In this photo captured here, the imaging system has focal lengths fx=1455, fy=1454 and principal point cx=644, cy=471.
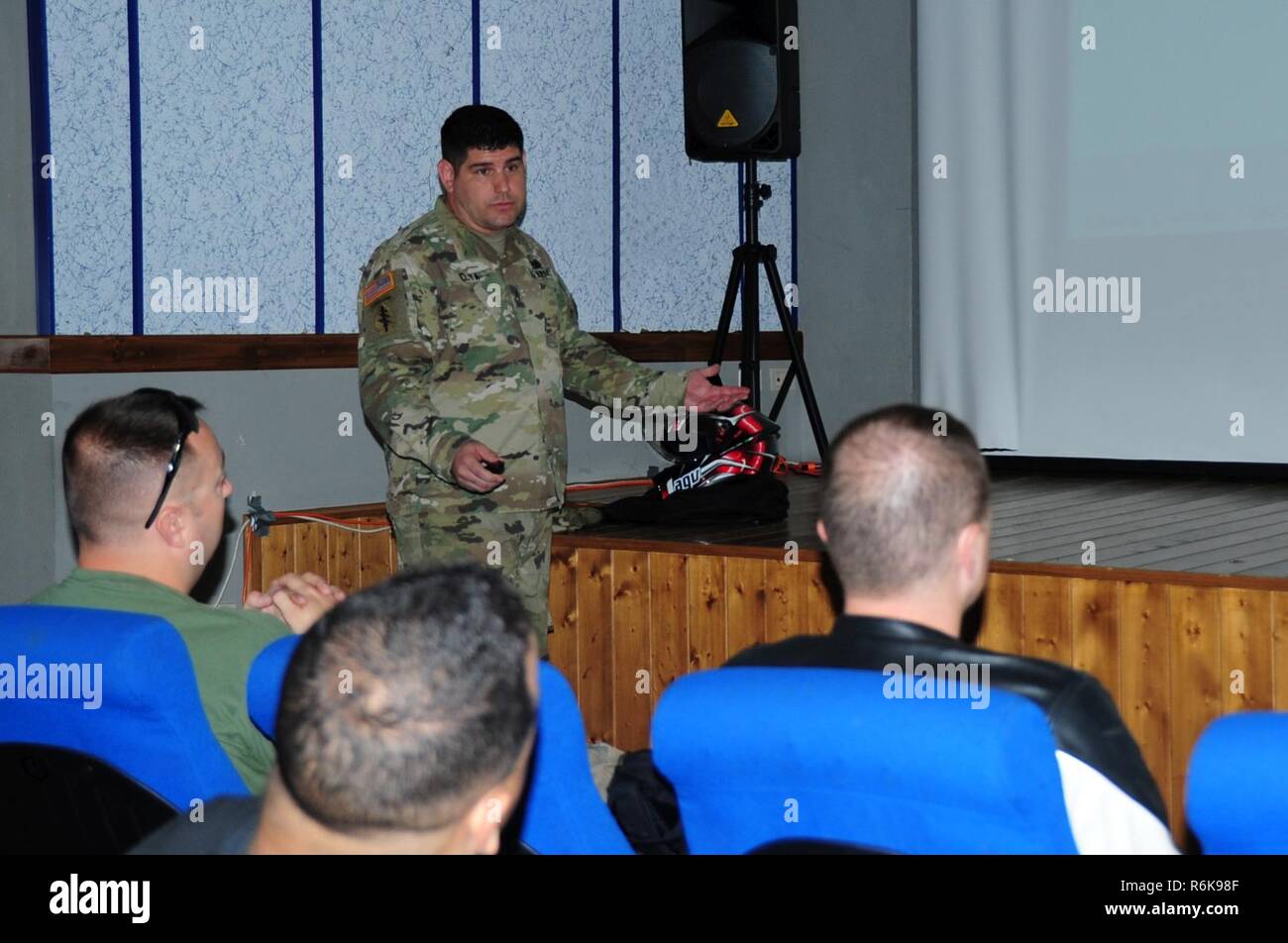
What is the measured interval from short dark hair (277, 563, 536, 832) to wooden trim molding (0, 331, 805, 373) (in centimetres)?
300

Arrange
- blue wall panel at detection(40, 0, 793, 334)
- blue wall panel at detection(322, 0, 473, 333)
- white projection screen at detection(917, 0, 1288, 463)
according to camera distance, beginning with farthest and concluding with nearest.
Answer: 1. white projection screen at detection(917, 0, 1288, 463)
2. blue wall panel at detection(322, 0, 473, 333)
3. blue wall panel at detection(40, 0, 793, 334)

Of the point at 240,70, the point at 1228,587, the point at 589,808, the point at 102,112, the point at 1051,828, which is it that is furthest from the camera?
the point at 240,70

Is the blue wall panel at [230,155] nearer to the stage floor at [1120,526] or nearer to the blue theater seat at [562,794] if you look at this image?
the stage floor at [1120,526]

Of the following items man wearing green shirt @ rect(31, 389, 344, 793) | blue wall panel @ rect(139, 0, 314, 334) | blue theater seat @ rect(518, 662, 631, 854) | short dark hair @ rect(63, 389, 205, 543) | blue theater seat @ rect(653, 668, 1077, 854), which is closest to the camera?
blue theater seat @ rect(653, 668, 1077, 854)

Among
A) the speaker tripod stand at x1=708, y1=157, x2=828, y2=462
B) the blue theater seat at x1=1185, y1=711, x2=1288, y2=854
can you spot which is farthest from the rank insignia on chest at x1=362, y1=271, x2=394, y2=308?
the blue theater seat at x1=1185, y1=711, x2=1288, y2=854

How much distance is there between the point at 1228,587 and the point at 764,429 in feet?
5.83

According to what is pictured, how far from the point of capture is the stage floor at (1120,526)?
10.4ft

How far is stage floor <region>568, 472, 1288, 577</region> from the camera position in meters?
3.18

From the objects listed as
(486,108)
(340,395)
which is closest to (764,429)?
(340,395)

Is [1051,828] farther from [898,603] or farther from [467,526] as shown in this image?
[467,526]

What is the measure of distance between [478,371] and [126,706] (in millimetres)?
2014

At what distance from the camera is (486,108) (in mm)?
3199

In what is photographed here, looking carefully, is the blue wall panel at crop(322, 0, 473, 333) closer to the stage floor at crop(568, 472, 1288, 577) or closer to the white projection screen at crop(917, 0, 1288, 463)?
the stage floor at crop(568, 472, 1288, 577)

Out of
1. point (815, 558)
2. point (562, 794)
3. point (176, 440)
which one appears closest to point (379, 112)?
point (815, 558)
